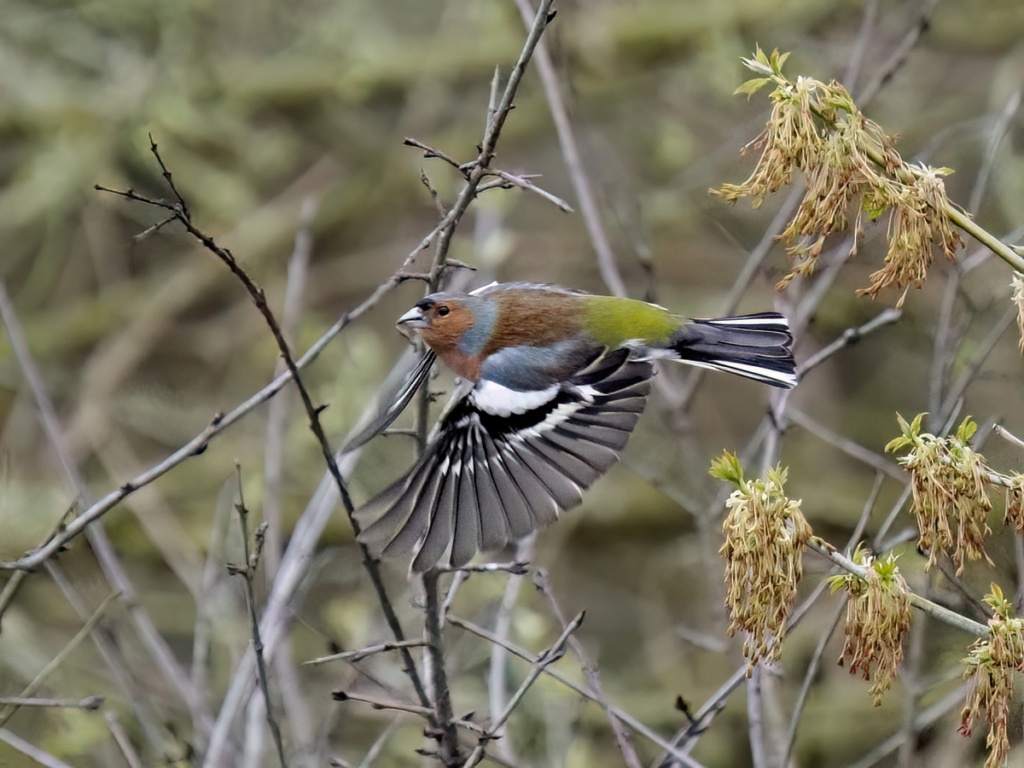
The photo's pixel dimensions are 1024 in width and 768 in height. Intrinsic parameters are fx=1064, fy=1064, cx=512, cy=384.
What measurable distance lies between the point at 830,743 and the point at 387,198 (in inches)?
128

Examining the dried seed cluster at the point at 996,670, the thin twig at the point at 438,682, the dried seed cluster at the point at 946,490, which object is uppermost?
the dried seed cluster at the point at 946,490

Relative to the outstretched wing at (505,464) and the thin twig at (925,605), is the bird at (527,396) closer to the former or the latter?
the outstretched wing at (505,464)

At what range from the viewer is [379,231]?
18.0 ft

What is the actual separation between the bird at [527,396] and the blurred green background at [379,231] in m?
1.09

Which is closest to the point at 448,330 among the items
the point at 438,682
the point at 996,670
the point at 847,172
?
the point at 438,682

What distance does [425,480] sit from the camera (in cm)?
212

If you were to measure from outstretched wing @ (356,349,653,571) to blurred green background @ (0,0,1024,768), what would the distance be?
4.51 ft

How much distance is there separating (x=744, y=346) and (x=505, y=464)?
0.79m

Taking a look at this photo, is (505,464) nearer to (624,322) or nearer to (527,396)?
(527,396)

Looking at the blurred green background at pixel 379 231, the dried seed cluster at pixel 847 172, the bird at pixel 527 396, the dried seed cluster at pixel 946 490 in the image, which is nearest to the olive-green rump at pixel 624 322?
the bird at pixel 527 396

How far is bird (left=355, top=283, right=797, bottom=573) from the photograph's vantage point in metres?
2.05

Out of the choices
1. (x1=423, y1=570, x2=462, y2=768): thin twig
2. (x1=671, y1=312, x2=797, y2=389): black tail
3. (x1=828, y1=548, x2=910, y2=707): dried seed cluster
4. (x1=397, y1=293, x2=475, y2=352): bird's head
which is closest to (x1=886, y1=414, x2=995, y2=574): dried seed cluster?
(x1=828, y1=548, x2=910, y2=707): dried seed cluster

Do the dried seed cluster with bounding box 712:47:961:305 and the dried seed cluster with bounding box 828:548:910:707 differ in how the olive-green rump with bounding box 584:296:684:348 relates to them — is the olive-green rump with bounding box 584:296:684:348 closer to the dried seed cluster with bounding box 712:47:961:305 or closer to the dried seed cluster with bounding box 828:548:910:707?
the dried seed cluster with bounding box 712:47:961:305

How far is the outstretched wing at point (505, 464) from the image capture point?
78.8 inches
